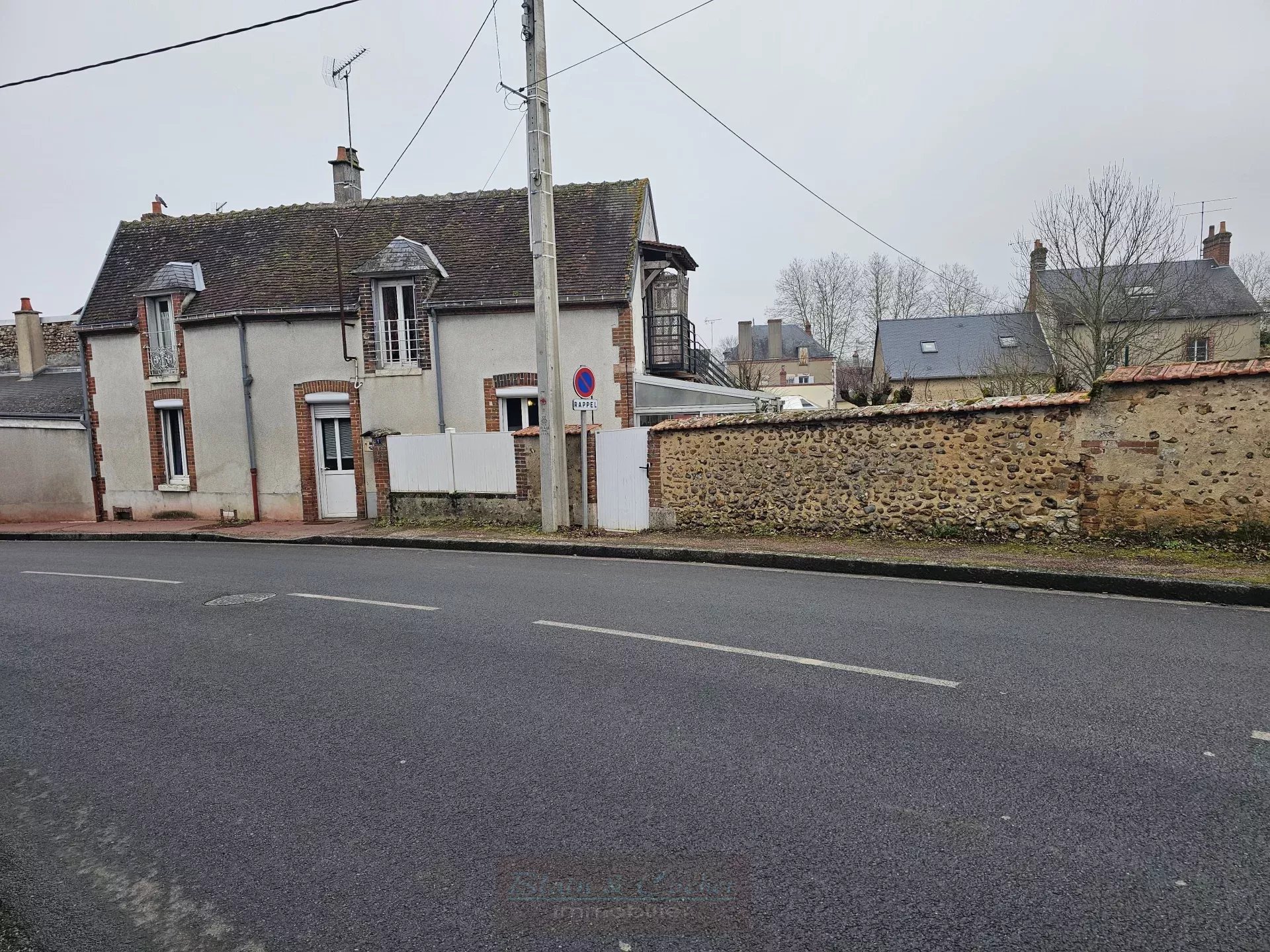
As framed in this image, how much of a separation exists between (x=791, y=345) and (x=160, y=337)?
5697cm

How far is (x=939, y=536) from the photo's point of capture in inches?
413

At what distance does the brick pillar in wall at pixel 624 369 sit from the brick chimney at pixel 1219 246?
38.6 meters

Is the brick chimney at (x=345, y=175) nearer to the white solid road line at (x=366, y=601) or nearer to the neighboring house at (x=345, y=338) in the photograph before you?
the neighboring house at (x=345, y=338)

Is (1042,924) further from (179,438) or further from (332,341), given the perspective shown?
(179,438)

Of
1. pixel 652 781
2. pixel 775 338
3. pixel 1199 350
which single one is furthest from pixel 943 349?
pixel 652 781

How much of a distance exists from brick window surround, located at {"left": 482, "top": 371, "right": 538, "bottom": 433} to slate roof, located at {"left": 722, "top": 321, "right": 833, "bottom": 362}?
50974 millimetres

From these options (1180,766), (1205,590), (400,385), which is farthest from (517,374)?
(1180,766)

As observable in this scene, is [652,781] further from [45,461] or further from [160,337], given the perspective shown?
[45,461]

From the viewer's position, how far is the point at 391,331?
686 inches

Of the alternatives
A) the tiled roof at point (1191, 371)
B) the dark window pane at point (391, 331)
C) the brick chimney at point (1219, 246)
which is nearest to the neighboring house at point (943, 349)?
the brick chimney at point (1219, 246)

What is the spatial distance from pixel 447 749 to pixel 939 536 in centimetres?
810

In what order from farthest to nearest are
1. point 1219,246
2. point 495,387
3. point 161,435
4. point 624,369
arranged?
point 1219,246 → point 161,435 → point 495,387 → point 624,369

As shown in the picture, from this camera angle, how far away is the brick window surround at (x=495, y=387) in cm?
1666

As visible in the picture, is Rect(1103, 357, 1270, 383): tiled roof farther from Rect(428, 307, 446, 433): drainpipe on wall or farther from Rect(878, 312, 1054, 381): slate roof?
Rect(878, 312, 1054, 381): slate roof
